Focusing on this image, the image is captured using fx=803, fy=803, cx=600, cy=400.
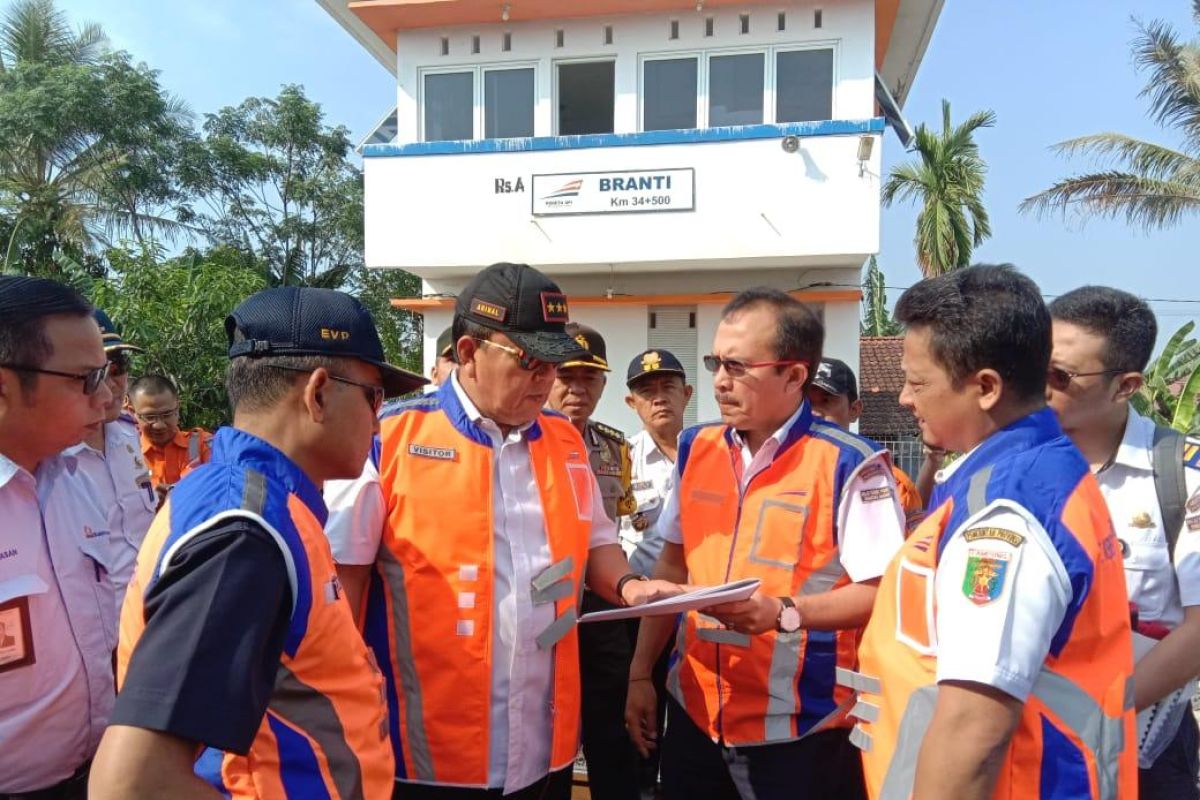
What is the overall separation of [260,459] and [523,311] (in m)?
0.94

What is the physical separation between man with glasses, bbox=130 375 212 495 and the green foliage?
6.64 metres

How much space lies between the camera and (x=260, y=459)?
1.51m

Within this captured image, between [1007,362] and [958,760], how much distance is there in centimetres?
79

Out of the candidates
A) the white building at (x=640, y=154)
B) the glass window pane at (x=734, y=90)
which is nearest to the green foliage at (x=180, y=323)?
the white building at (x=640, y=154)

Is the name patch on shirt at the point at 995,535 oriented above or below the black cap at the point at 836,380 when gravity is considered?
below

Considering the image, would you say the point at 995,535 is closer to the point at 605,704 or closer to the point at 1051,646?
the point at 1051,646

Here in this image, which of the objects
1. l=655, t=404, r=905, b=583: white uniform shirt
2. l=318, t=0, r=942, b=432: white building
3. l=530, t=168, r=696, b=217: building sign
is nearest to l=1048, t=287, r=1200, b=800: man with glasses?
l=655, t=404, r=905, b=583: white uniform shirt

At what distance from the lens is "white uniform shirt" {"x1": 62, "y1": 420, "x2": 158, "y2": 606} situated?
7.99 feet

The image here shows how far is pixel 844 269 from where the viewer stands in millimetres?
12641

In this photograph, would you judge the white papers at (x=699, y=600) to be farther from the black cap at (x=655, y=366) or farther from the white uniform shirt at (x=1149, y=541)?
the black cap at (x=655, y=366)

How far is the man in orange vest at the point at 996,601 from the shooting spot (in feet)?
4.74

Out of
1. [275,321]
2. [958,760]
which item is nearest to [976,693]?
[958,760]

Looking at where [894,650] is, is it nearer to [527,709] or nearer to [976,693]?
[976,693]

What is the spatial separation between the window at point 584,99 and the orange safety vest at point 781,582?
37.5ft
